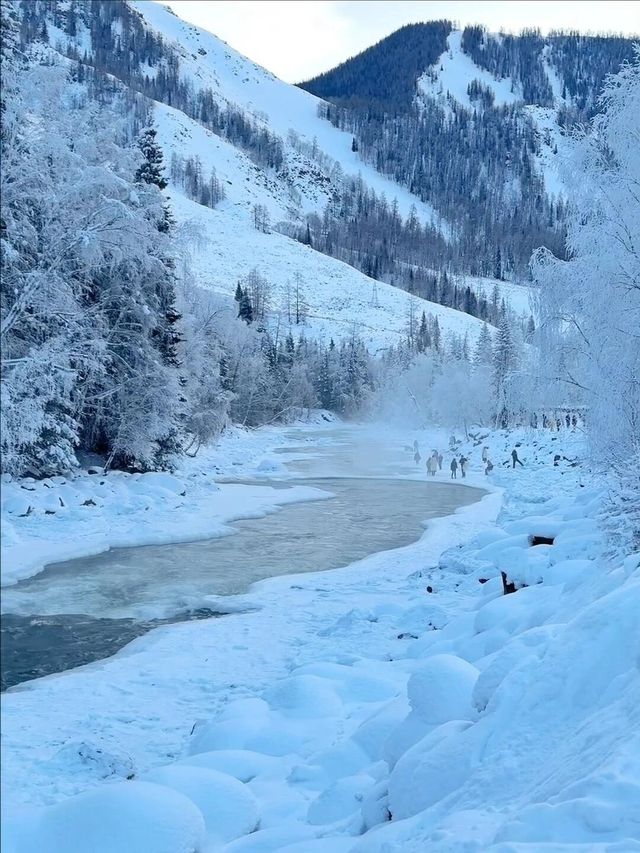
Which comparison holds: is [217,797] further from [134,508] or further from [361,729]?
[134,508]

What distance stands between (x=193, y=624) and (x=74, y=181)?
13.3 metres

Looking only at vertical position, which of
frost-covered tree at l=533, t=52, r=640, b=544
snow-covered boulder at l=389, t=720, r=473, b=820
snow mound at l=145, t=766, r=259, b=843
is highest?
frost-covered tree at l=533, t=52, r=640, b=544

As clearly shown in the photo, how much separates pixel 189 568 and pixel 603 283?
32.4 ft

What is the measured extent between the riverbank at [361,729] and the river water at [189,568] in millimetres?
658

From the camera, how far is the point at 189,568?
15.0m

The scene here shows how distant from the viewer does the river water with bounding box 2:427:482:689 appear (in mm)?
9758

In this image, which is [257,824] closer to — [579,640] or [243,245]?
[579,640]

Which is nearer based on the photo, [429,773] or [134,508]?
[429,773]

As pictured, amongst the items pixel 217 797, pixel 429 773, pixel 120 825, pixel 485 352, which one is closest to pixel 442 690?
pixel 429 773

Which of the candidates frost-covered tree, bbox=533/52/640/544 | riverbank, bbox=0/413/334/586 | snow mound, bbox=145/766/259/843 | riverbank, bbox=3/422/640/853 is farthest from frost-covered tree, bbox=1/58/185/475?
frost-covered tree, bbox=533/52/640/544

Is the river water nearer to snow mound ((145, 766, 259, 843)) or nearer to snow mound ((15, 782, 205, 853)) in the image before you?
snow mound ((15, 782, 205, 853))

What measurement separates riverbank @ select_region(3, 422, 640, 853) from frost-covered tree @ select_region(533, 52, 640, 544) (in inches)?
110

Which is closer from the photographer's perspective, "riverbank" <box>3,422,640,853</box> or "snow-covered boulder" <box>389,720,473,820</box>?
"riverbank" <box>3,422,640,853</box>

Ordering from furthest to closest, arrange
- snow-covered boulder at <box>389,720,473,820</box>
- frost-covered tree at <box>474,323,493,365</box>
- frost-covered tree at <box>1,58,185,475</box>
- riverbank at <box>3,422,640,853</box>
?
frost-covered tree at <box>474,323,493,365</box> < frost-covered tree at <box>1,58,185,475</box> < snow-covered boulder at <box>389,720,473,820</box> < riverbank at <box>3,422,640,853</box>
